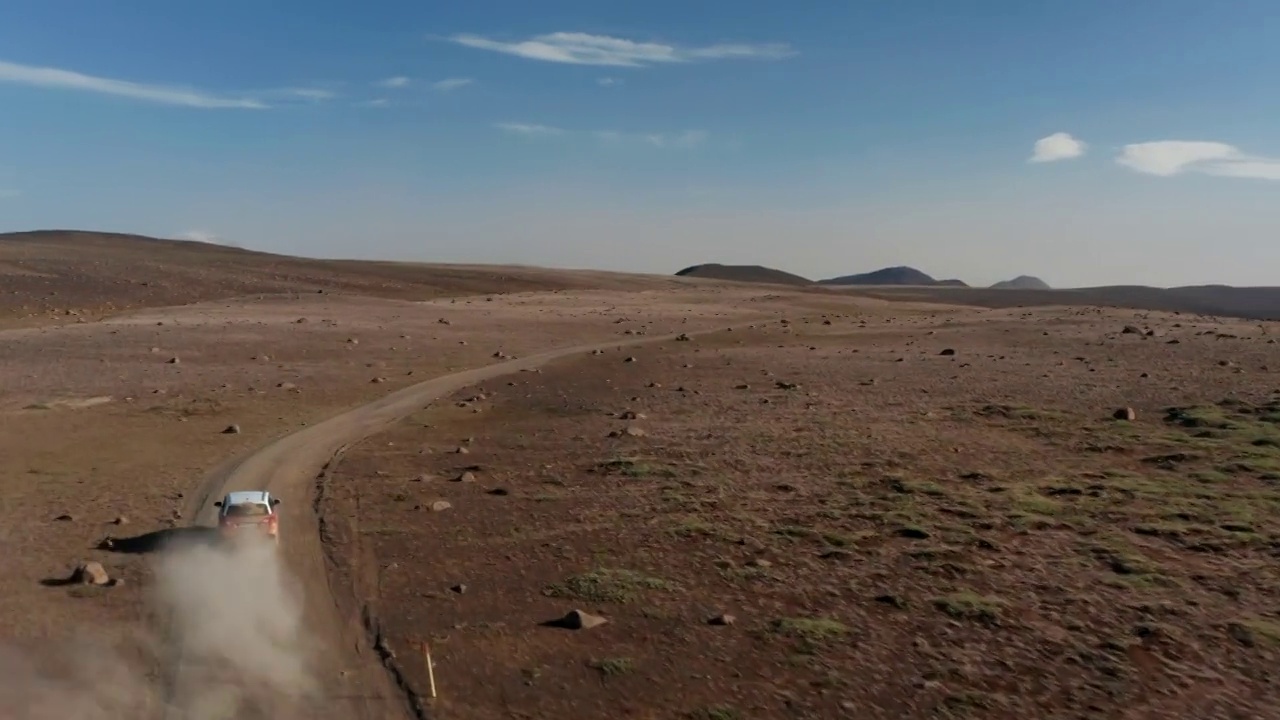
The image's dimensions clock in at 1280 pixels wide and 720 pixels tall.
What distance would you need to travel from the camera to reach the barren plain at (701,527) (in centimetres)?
1268

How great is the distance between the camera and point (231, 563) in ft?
54.4

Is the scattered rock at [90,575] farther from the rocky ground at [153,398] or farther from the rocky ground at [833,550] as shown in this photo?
the rocky ground at [833,550]

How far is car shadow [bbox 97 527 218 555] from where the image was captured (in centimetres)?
1747

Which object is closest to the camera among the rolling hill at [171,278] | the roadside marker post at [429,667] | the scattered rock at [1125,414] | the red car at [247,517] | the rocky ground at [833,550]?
the roadside marker post at [429,667]

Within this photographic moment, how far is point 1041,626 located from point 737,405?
17.8 m

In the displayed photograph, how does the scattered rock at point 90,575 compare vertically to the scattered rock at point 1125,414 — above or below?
below

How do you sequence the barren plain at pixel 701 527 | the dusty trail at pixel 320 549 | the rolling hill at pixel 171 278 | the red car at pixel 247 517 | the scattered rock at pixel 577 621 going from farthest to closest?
1. the rolling hill at pixel 171 278
2. the red car at pixel 247 517
3. the scattered rock at pixel 577 621
4. the barren plain at pixel 701 527
5. the dusty trail at pixel 320 549

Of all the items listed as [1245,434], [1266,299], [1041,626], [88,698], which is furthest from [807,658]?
[1266,299]

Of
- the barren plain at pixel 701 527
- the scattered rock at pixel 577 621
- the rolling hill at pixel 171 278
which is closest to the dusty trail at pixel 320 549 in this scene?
the barren plain at pixel 701 527

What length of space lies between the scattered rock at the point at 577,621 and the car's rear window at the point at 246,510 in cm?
589

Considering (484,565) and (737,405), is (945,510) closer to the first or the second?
(484,565)

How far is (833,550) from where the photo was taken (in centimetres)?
1714

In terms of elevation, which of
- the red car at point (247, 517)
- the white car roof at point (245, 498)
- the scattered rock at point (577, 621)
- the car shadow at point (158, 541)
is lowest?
the car shadow at point (158, 541)

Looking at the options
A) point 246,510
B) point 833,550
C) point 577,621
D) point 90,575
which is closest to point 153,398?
point 246,510
